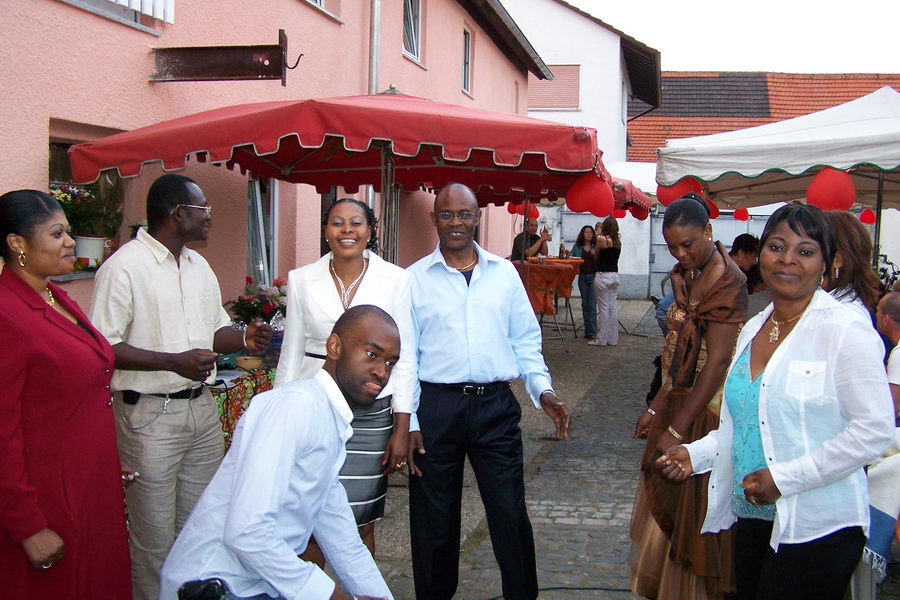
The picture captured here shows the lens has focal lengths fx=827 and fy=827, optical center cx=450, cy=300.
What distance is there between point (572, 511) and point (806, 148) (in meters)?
3.83

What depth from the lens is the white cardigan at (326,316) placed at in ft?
11.9

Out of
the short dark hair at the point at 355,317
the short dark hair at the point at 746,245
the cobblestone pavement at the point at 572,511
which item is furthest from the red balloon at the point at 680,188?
the short dark hair at the point at 355,317

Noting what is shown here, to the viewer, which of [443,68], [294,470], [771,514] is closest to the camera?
[294,470]

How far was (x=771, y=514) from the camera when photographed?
8.89ft

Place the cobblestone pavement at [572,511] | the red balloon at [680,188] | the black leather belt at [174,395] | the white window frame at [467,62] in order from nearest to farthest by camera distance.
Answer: the black leather belt at [174,395] < the cobblestone pavement at [572,511] < the red balloon at [680,188] < the white window frame at [467,62]

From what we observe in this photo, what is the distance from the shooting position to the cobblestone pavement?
14.3ft

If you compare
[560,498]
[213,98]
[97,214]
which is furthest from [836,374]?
[213,98]

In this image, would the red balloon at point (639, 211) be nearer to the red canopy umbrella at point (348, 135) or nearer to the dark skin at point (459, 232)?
the red canopy umbrella at point (348, 135)

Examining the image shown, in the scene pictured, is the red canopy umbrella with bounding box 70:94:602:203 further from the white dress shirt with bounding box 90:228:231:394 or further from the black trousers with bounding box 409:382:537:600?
the black trousers with bounding box 409:382:537:600

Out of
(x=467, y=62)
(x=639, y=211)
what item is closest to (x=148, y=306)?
(x=639, y=211)

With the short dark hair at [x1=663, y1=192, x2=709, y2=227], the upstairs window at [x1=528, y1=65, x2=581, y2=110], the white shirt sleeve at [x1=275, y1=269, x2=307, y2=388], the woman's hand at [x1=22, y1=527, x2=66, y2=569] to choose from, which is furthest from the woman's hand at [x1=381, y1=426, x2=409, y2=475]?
the upstairs window at [x1=528, y1=65, x2=581, y2=110]

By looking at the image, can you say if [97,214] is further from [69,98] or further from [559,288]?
[559,288]

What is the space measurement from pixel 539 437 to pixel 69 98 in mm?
4734

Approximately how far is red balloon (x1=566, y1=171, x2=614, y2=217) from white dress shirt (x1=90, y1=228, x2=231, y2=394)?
3199mm
